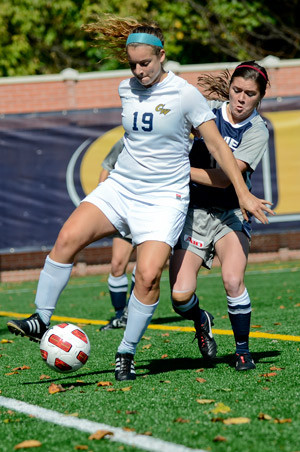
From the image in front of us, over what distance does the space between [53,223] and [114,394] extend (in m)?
11.7

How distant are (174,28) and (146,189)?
60.6 feet

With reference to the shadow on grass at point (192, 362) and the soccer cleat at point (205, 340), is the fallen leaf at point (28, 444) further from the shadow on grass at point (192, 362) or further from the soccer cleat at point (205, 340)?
the soccer cleat at point (205, 340)

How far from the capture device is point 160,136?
15.9 feet

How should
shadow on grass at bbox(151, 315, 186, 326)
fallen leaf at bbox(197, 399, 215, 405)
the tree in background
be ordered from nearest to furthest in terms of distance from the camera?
fallen leaf at bbox(197, 399, 215, 405) → shadow on grass at bbox(151, 315, 186, 326) → the tree in background

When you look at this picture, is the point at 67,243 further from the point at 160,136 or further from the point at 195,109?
the point at 195,109

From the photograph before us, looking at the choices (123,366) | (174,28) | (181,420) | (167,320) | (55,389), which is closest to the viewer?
(181,420)

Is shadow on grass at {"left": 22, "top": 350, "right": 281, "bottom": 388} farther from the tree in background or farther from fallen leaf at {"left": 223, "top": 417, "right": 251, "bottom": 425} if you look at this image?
the tree in background

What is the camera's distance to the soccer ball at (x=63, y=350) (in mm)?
4895

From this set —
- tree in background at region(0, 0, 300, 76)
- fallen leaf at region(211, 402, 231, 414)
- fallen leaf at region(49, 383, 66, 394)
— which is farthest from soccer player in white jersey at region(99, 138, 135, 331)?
tree in background at region(0, 0, 300, 76)

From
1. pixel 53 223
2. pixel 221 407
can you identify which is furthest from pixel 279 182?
pixel 221 407

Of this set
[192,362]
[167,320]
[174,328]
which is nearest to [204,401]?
[192,362]

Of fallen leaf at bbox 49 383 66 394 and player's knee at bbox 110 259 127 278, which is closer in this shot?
fallen leaf at bbox 49 383 66 394

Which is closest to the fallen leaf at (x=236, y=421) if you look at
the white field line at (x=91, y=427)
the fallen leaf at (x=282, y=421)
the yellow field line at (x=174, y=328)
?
the fallen leaf at (x=282, y=421)

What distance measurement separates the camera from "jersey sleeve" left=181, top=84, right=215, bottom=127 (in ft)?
15.8
